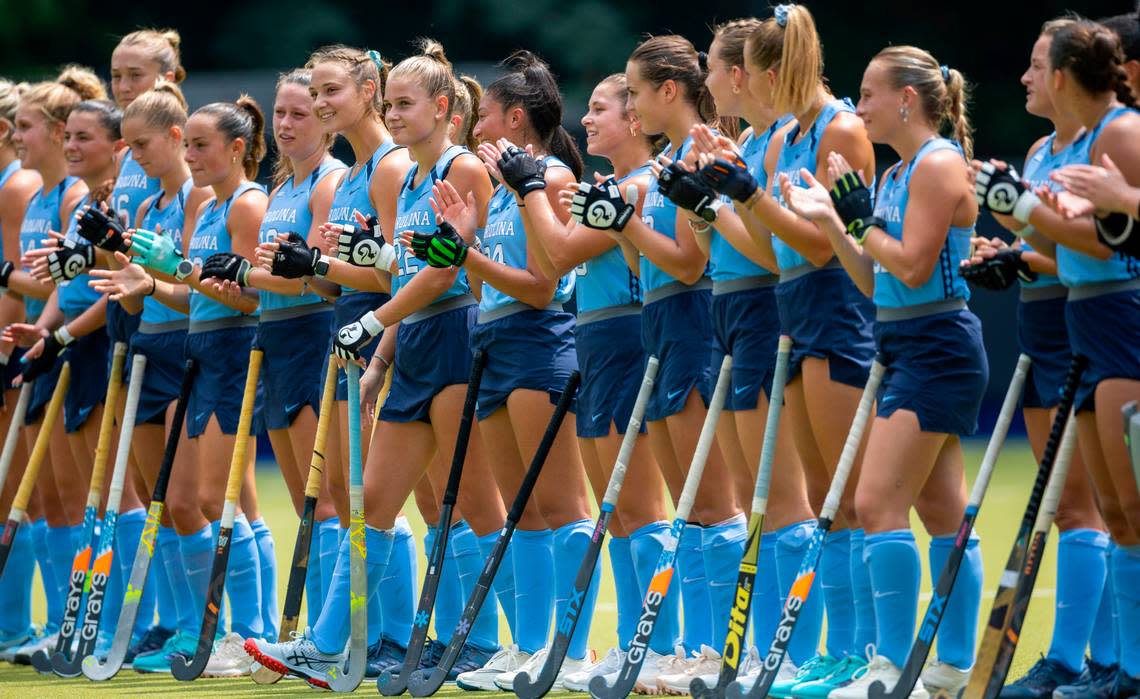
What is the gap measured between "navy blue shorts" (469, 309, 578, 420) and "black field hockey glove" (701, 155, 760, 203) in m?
1.05

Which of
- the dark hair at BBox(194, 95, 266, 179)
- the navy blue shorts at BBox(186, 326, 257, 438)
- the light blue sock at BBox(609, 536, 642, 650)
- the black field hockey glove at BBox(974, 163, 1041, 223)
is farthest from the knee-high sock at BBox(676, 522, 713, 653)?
the dark hair at BBox(194, 95, 266, 179)

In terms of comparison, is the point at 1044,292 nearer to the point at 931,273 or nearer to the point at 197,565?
the point at 931,273

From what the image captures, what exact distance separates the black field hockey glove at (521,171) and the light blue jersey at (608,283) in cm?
37

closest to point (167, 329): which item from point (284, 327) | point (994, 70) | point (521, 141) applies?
point (284, 327)

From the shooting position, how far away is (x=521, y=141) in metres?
5.71

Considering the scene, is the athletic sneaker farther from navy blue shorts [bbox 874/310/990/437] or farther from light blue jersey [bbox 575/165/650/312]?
navy blue shorts [bbox 874/310/990/437]

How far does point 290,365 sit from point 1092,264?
2.85 metres

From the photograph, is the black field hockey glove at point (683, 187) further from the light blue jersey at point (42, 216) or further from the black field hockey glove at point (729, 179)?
the light blue jersey at point (42, 216)

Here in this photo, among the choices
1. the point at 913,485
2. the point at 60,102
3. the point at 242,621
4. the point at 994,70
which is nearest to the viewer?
the point at 913,485

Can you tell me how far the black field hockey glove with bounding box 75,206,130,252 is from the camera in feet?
20.2

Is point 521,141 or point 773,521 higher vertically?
point 521,141

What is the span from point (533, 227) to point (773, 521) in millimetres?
1152

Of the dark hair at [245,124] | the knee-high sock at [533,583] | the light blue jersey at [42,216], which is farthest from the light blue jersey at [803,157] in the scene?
the light blue jersey at [42,216]

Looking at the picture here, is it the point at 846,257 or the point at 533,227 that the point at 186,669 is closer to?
the point at 533,227
